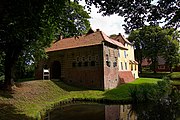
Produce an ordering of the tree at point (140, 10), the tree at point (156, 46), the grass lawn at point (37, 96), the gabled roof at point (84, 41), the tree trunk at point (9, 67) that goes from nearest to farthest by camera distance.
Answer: the tree at point (140, 10)
the grass lawn at point (37, 96)
the tree trunk at point (9, 67)
the gabled roof at point (84, 41)
the tree at point (156, 46)

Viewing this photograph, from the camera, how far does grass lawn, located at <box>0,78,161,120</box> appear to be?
1398 cm

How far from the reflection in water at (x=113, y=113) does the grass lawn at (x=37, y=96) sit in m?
1.40

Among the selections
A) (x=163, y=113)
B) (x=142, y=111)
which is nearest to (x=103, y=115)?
(x=142, y=111)

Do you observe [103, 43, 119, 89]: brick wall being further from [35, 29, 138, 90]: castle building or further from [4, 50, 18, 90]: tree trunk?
[4, 50, 18, 90]: tree trunk

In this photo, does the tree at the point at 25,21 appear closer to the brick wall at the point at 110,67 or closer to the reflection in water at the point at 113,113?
the reflection in water at the point at 113,113

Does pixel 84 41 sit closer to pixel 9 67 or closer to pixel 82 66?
pixel 82 66

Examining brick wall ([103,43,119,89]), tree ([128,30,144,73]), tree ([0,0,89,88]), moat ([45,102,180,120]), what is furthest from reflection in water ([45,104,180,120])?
tree ([128,30,144,73])

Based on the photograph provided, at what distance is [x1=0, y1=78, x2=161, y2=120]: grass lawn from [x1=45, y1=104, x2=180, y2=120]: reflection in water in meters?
1.40

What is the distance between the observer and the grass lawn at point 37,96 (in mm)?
13977

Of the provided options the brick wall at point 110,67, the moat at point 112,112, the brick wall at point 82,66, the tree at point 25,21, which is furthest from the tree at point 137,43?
the tree at point 25,21

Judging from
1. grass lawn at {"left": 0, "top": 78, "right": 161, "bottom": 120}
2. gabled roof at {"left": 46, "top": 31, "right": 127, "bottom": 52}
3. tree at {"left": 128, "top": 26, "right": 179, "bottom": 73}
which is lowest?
grass lawn at {"left": 0, "top": 78, "right": 161, "bottom": 120}

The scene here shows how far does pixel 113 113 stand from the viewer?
16.0 metres

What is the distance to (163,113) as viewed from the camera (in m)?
14.7

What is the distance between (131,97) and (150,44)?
37.5 m
